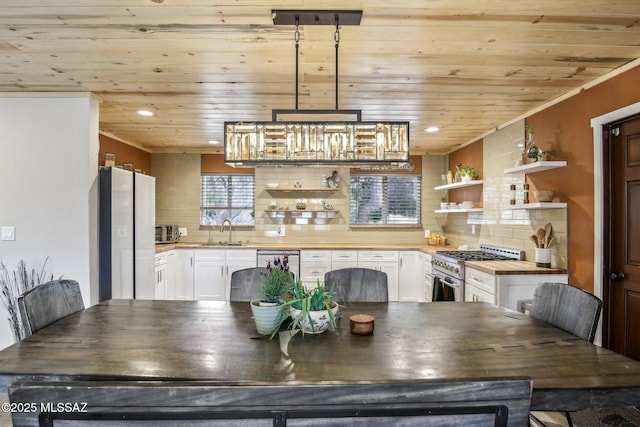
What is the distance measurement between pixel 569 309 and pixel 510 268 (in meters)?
1.42

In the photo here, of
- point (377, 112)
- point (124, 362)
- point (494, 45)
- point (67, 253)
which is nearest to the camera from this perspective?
point (124, 362)

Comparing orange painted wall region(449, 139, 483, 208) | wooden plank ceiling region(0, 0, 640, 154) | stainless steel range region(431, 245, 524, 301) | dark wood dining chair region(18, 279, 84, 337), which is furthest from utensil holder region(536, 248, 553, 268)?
dark wood dining chair region(18, 279, 84, 337)

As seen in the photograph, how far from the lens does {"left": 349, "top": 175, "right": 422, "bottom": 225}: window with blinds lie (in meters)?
5.67

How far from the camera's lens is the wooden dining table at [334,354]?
120 cm

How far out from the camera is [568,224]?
3014 mm

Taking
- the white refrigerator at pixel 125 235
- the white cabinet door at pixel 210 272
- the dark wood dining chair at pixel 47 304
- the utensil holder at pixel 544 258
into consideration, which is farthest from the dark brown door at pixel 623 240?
the white cabinet door at pixel 210 272

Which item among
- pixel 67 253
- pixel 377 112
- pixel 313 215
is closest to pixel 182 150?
pixel 313 215

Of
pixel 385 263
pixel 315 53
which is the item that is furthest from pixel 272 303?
pixel 385 263

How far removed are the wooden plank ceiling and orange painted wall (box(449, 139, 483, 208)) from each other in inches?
43.9

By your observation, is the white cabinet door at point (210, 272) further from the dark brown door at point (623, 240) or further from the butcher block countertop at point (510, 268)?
the dark brown door at point (623, 240)

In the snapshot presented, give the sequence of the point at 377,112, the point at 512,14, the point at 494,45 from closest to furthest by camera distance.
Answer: the point at 512,14
the point at 494,45
the point at 377,112

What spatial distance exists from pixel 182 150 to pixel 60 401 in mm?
5261

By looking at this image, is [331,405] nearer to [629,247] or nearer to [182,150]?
[629,247]

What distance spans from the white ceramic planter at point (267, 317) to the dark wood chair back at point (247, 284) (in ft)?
2.79
